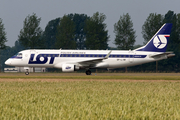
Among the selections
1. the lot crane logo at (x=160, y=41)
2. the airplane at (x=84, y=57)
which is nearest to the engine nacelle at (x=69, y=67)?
the airplane at (x=84, y=57)

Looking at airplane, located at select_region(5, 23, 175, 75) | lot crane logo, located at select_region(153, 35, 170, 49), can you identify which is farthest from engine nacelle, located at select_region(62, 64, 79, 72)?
lot crane logo, located at select_region(153, 35, 170, 49)

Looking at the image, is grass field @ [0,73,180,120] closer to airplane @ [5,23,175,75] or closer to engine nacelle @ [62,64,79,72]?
engine nacelle @ [62,64,79,72]

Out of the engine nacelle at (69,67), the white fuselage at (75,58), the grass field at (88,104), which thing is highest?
the white fuselage at (75,58)

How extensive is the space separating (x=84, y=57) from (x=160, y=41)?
1284 centimetres

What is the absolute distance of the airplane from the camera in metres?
43.5

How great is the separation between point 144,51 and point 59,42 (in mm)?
33641

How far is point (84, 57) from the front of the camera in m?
44.5

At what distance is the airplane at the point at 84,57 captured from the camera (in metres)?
43.5

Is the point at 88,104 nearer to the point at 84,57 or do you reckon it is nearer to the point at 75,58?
the point at 75,58

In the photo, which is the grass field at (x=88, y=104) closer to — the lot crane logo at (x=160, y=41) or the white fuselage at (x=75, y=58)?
the white fuselage at (x=75, y=58)

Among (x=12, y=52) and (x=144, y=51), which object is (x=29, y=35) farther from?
(x=12, y=52)

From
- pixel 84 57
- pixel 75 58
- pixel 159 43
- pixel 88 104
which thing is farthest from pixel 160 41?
pixel 88 104

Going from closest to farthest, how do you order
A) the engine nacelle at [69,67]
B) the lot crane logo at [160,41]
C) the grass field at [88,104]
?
the grass field at [88,104]
the engine nacelle at [69,67]
the lot crane logo at [160,41]

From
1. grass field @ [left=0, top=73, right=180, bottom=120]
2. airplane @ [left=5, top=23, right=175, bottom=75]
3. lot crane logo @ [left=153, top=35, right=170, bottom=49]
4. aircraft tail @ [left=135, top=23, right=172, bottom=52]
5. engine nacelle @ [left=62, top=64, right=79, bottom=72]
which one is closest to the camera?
grass field @ [left=0, top=73, right=180, bottom=120]
